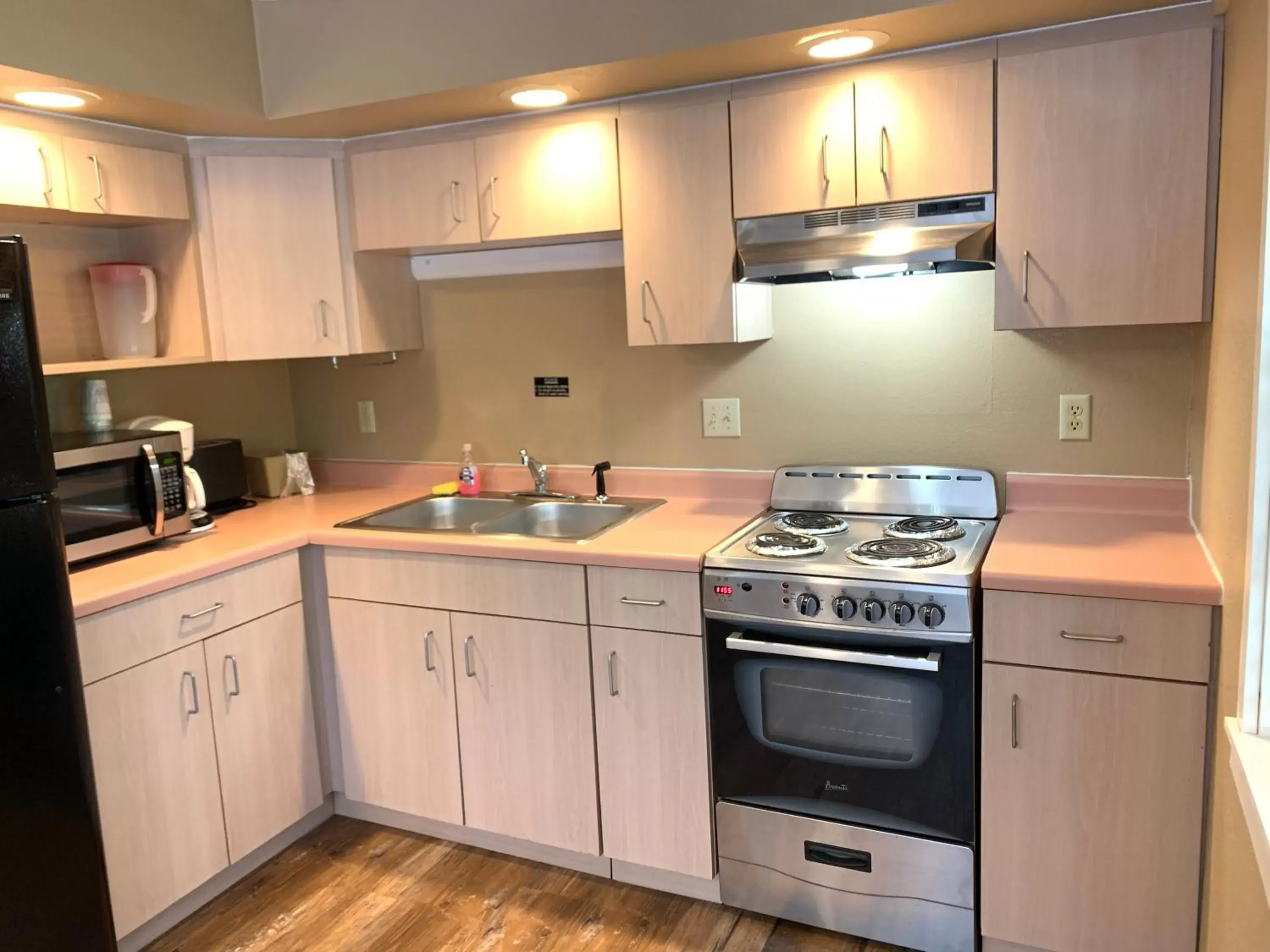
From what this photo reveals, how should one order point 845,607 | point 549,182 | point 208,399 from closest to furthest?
point 845,607
point 549,182
point 208,399

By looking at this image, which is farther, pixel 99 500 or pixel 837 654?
pixel 99 500

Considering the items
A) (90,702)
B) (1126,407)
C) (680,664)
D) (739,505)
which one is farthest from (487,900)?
(1126,407)

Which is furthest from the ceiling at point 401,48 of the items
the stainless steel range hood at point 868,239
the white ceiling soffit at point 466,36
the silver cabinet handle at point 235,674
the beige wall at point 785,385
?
the silver cabinet handle at point 235,674

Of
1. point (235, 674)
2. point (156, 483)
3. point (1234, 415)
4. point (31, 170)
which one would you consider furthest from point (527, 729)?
point (31, 170)

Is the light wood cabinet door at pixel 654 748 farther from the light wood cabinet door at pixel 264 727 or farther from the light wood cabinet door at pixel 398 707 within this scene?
the light wood cabinet door at pixel 264 727

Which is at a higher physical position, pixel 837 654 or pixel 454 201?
pixel 454 201

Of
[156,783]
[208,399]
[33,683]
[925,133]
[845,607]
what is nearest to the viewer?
[33,683]

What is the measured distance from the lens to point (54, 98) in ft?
7.29

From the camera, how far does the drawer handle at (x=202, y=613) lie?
2285mm

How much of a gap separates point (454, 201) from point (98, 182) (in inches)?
35.6

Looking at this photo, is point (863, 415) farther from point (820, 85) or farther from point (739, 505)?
point (820, 85)

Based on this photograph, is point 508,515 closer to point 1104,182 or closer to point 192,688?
point 192,688

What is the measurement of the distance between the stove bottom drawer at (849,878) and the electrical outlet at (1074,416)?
1036 millimetres

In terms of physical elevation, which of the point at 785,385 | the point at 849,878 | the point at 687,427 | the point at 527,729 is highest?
the point at 785,385
